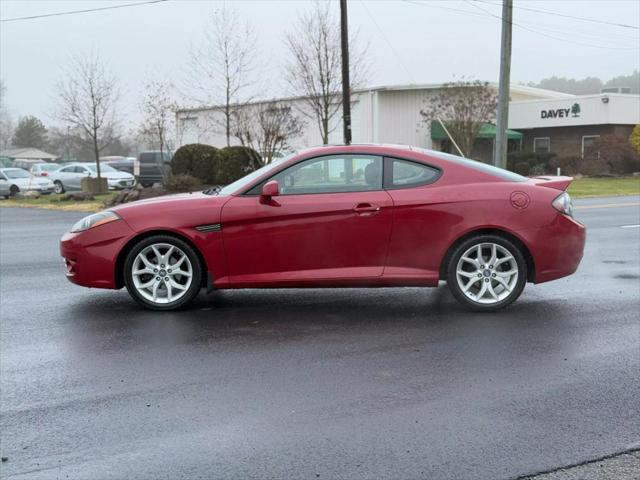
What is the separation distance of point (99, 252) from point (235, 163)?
18815 mm

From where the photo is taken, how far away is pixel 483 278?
6.14m

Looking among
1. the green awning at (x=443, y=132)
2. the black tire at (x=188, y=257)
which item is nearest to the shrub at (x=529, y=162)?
the green awning at (x=443, y=132)

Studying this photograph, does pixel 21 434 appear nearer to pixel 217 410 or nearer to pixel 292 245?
pixel 217 410

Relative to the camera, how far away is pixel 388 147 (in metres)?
6.34

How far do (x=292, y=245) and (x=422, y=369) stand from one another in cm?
188

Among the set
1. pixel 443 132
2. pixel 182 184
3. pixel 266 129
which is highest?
pixel 443 132

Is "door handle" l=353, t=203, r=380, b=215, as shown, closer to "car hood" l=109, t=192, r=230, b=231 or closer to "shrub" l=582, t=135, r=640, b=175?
"car hood" l=109, t=192, r=230, b=231

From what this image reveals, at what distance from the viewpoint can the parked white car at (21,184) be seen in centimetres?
3105

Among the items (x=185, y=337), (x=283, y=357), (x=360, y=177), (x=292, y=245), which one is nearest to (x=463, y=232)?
(x=360, y=177)

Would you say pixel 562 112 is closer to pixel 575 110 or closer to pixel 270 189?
pixel 575 110

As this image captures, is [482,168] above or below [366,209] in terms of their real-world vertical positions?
above

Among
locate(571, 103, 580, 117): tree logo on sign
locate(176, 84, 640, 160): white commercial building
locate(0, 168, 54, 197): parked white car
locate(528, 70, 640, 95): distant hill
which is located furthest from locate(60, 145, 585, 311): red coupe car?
locate(528, 70, 640, 95): distant hill

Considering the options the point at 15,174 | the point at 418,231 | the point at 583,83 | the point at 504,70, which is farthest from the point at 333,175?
the point at 583,83

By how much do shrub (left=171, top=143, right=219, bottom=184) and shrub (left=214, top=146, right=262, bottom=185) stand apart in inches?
10.8
